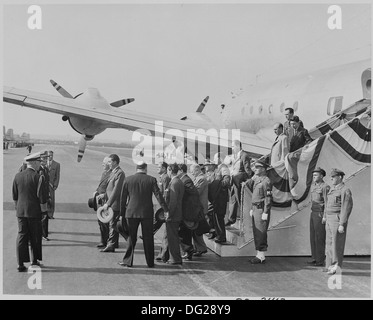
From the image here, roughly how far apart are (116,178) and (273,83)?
8123 mm

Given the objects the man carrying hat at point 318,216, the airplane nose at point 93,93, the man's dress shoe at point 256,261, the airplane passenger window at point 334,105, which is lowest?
the man's dress shoe at point 256,261

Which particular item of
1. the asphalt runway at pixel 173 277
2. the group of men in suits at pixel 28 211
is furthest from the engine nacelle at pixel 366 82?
the group of men in suits at pixel 28 211

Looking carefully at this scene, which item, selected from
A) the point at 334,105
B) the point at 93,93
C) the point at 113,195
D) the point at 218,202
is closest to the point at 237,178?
the point at 218,202

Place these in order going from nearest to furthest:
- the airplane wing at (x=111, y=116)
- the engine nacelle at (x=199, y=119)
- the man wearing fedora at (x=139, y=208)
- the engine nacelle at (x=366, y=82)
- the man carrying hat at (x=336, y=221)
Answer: the man carrying hat at (x=336, y=221) → the man wearing fedora at (x=139, y=208) → the engine nacelle at (x=366, y=82) → the airplane wing at (x=111, y=116) → the engine nacelle at (x=199, y=119)

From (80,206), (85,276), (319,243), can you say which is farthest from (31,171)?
(80,206)

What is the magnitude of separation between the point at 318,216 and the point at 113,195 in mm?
3889

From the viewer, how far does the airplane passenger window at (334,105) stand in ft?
41.1

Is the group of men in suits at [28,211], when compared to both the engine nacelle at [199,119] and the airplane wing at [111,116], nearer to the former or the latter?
the airplane wing at [111,116]

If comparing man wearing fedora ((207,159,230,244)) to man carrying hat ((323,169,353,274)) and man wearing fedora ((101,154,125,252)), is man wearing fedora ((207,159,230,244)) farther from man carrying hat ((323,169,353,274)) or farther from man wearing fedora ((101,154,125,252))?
man carrying hat ((323,169,353,274))

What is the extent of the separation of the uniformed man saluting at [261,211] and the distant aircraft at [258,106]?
3.19m

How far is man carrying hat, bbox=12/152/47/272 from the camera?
877 cm

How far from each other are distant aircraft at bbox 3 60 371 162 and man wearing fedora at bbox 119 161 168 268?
4.80m

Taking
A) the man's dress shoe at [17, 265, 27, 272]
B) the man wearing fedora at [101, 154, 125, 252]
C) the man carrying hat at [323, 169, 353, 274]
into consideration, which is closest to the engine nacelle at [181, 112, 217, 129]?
the man wearing fedora at [101, 154, 125, 252]

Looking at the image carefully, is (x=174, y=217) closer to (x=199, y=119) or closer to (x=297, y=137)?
(x=297, y=137)
